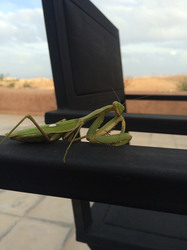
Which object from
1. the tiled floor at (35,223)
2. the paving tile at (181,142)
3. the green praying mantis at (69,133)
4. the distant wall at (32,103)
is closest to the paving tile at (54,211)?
the tiled floor at (35,223)

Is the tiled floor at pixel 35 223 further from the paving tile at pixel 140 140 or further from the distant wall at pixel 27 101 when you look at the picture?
the distant wall at pixel 27 101

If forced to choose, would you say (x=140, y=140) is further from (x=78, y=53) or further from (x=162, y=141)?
(x=78, y=53)

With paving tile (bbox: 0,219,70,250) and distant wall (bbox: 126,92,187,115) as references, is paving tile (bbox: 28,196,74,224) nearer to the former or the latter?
paving tile (bbox: 0,219,70,250)

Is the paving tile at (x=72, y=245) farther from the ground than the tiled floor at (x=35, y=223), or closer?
closer

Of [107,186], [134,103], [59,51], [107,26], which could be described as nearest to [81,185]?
[107,186]

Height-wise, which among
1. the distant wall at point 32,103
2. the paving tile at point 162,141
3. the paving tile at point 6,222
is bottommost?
the paving tile at point 162,141

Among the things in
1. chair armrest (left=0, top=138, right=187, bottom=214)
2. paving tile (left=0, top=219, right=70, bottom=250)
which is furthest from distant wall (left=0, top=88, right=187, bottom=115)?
chair armrest (left=0, top=138, right=187, bottom=214)

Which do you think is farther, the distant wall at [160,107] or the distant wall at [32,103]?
the distant wall at [32,103]
